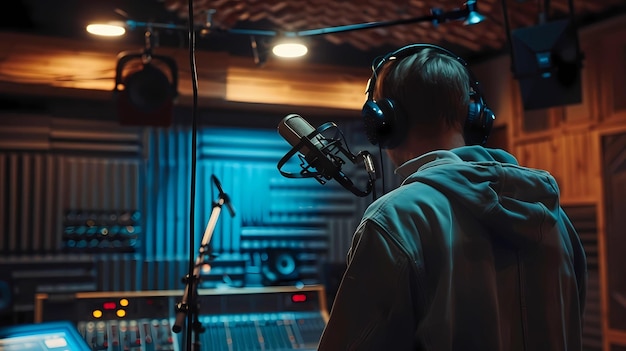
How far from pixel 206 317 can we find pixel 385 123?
75.9 inches

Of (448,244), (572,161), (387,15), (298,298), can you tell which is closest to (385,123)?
(448,244)

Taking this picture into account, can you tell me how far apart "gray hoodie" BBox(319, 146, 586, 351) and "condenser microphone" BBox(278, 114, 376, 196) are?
30 cm

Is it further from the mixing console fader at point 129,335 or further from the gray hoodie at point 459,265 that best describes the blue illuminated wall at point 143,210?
the gray hoodie at point 459,265

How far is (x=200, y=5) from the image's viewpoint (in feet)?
12.8

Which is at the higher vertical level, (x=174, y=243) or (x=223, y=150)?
(x=223, y=150)

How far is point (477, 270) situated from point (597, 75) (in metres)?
3.56

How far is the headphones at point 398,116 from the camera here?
125 centimetres

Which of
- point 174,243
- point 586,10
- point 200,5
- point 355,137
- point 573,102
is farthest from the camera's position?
point 355,137

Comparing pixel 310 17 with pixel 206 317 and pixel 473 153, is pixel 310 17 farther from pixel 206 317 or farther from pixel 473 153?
pixel 473 153

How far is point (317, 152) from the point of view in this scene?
1.52 m

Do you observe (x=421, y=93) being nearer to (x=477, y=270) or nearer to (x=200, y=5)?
(x=477, y=270)

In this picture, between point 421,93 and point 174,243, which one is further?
point 174,243

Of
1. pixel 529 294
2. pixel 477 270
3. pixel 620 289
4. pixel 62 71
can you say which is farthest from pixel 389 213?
pixel 62 71

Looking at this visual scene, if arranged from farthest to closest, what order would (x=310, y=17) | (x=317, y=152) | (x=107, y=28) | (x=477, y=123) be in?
(x=310, y=17) < (x=107, y=28) < (x=317, y=152) < (x=477, y=123)
